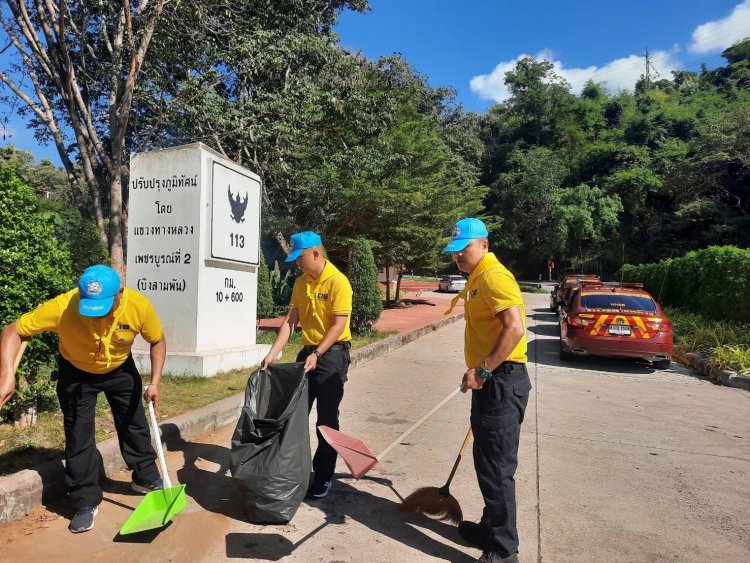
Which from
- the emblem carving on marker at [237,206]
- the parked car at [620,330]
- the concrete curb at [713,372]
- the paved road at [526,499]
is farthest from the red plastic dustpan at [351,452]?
the concrete curb at [713,372]

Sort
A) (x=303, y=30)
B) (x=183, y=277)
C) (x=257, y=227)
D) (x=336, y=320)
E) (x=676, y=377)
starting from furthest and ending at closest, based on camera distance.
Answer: (x=303, y=30), (x=676, y=377), (x=257, y=227), (x=183, y=277), (x=336, y=320)

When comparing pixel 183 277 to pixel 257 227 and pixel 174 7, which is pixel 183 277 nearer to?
pixel 257 227

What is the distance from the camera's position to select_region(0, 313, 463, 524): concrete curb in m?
3.32

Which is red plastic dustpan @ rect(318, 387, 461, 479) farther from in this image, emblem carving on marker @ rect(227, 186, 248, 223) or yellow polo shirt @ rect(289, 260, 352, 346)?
emblem carving on marker @ rect(227, 186, 248, 223)

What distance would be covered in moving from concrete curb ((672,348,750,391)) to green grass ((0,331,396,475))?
757 cm

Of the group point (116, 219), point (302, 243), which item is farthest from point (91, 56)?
point (302, 243)

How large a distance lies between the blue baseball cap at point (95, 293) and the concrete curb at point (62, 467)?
4.27ft

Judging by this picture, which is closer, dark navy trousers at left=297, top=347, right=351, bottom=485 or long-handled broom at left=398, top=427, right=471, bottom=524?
long-handled broom at left=398, top=427, right=471, bottom=524

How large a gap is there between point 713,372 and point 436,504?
7705 millimetres

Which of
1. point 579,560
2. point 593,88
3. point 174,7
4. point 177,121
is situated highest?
point 593,88

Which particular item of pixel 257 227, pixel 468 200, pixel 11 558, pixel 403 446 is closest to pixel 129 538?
pixel 11 558

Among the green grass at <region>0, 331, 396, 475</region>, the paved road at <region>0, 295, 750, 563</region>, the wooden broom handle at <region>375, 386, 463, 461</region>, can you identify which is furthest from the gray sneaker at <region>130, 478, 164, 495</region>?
the wooden broom handle at <region>375, 386, 463, 461</region>

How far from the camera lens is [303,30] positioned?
54.9ft

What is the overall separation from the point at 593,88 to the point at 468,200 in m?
63.4
